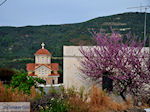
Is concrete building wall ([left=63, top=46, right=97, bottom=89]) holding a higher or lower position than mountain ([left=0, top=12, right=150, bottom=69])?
lower

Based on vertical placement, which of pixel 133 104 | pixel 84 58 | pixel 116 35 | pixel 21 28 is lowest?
pixel 133 104

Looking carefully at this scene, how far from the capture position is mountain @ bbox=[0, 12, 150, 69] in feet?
135

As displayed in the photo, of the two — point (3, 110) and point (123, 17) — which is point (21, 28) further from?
point (3, 110)

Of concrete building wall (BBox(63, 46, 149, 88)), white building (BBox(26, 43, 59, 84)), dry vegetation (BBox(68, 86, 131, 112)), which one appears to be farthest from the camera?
white building (BBox(26, 43, 59, 84))

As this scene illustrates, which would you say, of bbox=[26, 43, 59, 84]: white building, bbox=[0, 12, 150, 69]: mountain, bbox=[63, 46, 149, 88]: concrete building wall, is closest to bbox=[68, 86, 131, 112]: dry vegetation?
bbox=[63, 46, 149, 88]: concrete building wall

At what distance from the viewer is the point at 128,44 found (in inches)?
441

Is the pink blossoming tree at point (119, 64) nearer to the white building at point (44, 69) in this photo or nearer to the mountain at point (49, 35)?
the white building at point (44, 69)

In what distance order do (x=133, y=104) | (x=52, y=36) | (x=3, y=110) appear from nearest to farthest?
(x=3, y=110) < (x=133, y=104) < (x=52, y=36)

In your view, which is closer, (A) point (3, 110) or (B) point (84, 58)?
(A) point (3, 110)

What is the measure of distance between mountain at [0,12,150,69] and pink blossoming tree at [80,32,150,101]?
26.8 m

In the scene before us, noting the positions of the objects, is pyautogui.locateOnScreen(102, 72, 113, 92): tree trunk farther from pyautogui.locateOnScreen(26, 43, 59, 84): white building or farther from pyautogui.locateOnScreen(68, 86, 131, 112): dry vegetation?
pyautogui.locateOnScreen(26, 43, 59, 84): white building

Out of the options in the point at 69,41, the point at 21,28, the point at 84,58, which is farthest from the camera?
the point at 21,28

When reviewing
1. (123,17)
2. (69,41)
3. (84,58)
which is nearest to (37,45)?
(69,41)

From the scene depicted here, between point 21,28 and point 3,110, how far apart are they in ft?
154
